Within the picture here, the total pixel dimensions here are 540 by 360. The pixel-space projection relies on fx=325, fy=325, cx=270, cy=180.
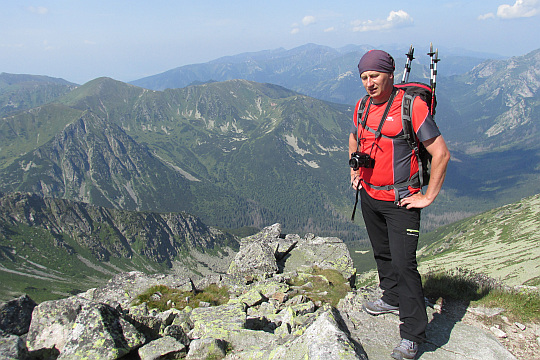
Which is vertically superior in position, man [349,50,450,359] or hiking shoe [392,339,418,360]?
man [349,50,450,359]

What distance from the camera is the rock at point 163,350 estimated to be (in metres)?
7.86

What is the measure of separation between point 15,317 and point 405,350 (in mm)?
10449

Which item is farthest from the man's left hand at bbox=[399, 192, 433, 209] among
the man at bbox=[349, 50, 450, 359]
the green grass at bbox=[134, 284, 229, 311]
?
the green grass at bbox=[134, 284, 229, 311]

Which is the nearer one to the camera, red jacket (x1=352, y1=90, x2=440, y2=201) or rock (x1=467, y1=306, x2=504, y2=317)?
red jacket (x1=352, y1=90, x2=440, y2=201)

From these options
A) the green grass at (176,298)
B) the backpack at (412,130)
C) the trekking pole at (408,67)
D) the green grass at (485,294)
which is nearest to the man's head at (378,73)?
the backpack at (412,130)

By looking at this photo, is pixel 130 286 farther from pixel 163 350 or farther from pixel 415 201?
pixel 415 201

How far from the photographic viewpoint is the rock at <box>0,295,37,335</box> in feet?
29.7

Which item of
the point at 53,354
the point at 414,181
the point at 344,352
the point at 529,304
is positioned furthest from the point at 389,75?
the point at 53,354

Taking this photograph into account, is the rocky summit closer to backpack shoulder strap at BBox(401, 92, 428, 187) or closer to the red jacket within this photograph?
the red jacket

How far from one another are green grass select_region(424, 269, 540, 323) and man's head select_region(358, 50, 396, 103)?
7707mm

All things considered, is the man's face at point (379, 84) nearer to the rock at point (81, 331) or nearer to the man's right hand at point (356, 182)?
→ the man's right hand at point (356, 182)

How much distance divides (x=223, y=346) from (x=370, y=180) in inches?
224

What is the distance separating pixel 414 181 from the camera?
738 cm

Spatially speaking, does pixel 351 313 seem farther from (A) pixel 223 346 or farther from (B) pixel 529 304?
(B) pixel 529 304
